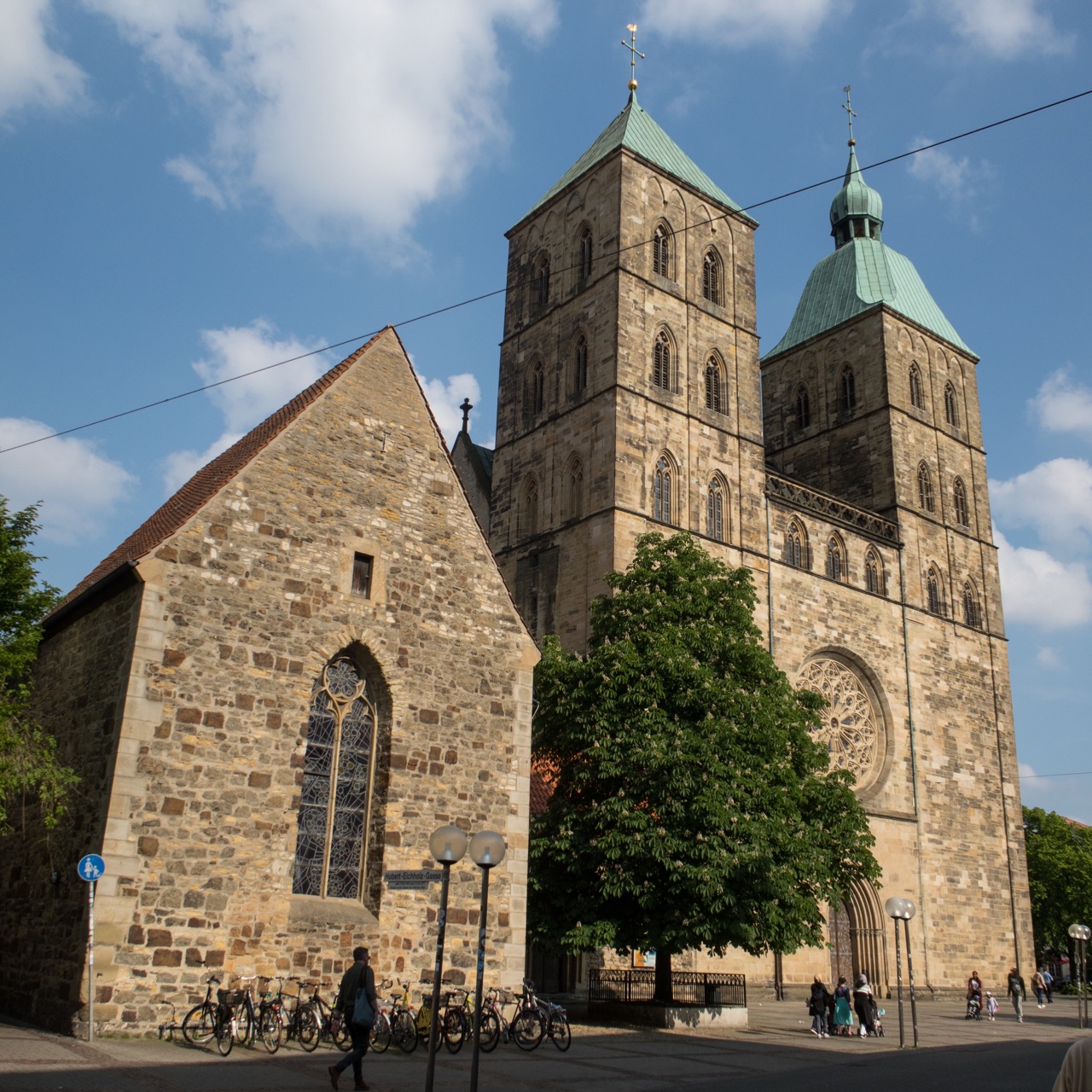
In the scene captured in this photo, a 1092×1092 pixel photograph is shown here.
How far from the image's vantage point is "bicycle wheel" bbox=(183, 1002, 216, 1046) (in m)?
12.6

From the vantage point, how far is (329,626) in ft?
50.8

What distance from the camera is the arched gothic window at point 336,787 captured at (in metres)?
14.9

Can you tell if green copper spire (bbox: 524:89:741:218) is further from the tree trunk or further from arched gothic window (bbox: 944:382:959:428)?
the tree trunk

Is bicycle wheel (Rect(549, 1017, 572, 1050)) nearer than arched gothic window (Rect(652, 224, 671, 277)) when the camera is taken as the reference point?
Yes

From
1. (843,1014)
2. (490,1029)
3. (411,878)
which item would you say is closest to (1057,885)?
(843,1014)

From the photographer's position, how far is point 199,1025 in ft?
41.5

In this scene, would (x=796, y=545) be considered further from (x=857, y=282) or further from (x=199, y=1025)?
(x=199, y=1025)

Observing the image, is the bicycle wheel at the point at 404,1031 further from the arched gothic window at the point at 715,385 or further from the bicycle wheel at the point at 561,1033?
the arched gothic window at the point at 715,385

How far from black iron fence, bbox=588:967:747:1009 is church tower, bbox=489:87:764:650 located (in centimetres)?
851

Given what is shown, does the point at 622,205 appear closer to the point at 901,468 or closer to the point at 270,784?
the point at 901,468

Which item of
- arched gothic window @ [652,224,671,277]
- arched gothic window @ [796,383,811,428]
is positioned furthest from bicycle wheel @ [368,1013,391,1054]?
arched gothic window @ [796,383,811,428]

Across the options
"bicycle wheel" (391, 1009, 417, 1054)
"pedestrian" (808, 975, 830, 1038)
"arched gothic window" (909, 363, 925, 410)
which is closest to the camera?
"bicycle wheel" (391, 1009, 417, 1054)

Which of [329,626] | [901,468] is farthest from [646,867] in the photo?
[901,468]

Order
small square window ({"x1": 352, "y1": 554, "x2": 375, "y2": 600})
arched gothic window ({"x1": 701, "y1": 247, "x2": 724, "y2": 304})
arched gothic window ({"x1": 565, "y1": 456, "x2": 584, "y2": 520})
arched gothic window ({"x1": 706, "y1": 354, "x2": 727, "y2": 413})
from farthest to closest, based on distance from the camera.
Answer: arched gothic window ({"x1": 701, "y1": 247, "x2": 724, "y2": 304})
arched gothic window ({"x1": 706, "y1": 354, "x2": 727, "y2": 413})
arched gothic window ({"x1": 565, "y1": 456, "x2": 584, "y2": 520})
small square window ({"x1": 352, "y1": 554, "x2": 375, "y2": 600})
